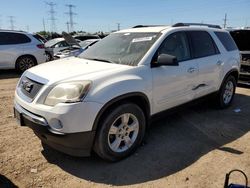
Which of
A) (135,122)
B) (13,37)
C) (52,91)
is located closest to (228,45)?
(135,122)

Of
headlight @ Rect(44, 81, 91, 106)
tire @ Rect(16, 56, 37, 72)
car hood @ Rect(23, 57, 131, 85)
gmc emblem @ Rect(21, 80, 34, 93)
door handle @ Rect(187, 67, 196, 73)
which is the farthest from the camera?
tire @ Rect(16, 56, 37, 72)

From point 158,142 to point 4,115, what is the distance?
3.24m

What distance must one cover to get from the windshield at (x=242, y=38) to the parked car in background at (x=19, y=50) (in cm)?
773

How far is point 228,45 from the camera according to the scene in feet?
19.5

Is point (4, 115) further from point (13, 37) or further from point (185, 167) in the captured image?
point (13, 37)

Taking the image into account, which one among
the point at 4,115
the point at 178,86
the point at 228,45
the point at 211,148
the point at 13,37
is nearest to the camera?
the point at 211,148

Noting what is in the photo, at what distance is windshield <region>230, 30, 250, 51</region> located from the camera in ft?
27.9

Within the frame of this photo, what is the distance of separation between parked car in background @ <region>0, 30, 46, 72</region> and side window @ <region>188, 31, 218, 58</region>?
8272 mm

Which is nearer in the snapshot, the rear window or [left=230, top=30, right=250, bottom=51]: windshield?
the rear window

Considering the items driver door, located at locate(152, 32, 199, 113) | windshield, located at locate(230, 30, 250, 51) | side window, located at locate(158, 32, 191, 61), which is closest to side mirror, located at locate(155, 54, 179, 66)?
driver door, located at locate(152, 32, 199, 113)

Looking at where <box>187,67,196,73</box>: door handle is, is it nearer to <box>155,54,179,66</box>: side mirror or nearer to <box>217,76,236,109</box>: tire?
<box>155,54,179,66</box>: side mirror

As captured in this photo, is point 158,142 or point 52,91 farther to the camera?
point 158,142

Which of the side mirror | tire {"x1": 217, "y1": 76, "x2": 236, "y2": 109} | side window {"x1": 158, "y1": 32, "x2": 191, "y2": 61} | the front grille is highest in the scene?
side window {"x1": 158, "y1": 32, "x2": 191, "y2": 61}

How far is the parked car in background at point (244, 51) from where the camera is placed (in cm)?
805
